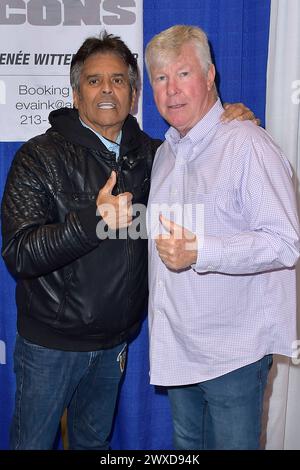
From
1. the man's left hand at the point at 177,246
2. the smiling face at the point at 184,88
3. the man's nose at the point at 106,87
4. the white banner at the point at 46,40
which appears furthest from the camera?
the white banner at the point at 46,40

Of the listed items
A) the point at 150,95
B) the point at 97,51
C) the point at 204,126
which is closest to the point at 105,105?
the point at 97,51

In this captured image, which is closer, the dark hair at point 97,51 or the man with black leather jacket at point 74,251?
the man with black leather jacket at point 74,251

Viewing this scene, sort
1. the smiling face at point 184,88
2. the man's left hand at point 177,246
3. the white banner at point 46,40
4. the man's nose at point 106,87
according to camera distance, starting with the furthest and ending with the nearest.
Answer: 1. the white banner at point 46,40
2. the man's nose at point 106,87
3. the smiling face at point 184,88
4. the man's left hand at point 177,246

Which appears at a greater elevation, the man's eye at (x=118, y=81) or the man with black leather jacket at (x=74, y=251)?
the man's eye at (x=118, y=81)

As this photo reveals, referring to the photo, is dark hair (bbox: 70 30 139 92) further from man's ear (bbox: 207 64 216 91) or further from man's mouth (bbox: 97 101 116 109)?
man's ear (bbox: 207 64 216 91)

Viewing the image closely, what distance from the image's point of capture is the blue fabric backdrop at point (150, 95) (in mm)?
1867

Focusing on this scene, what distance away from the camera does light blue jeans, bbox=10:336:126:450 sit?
1.46 meters

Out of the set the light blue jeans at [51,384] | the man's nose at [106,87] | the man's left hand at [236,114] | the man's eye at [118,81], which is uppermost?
the man's eye at [118,81]

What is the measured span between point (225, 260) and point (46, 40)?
107 centimetres

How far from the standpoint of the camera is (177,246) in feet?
4.00

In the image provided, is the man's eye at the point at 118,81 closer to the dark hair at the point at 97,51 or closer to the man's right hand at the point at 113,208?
the dark hair at the point at 97,51

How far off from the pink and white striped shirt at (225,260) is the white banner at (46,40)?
0.67 metres

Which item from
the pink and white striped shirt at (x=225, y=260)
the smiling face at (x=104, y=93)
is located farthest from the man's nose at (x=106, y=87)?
the pink and white striped shirt at (x=225, y=260)
